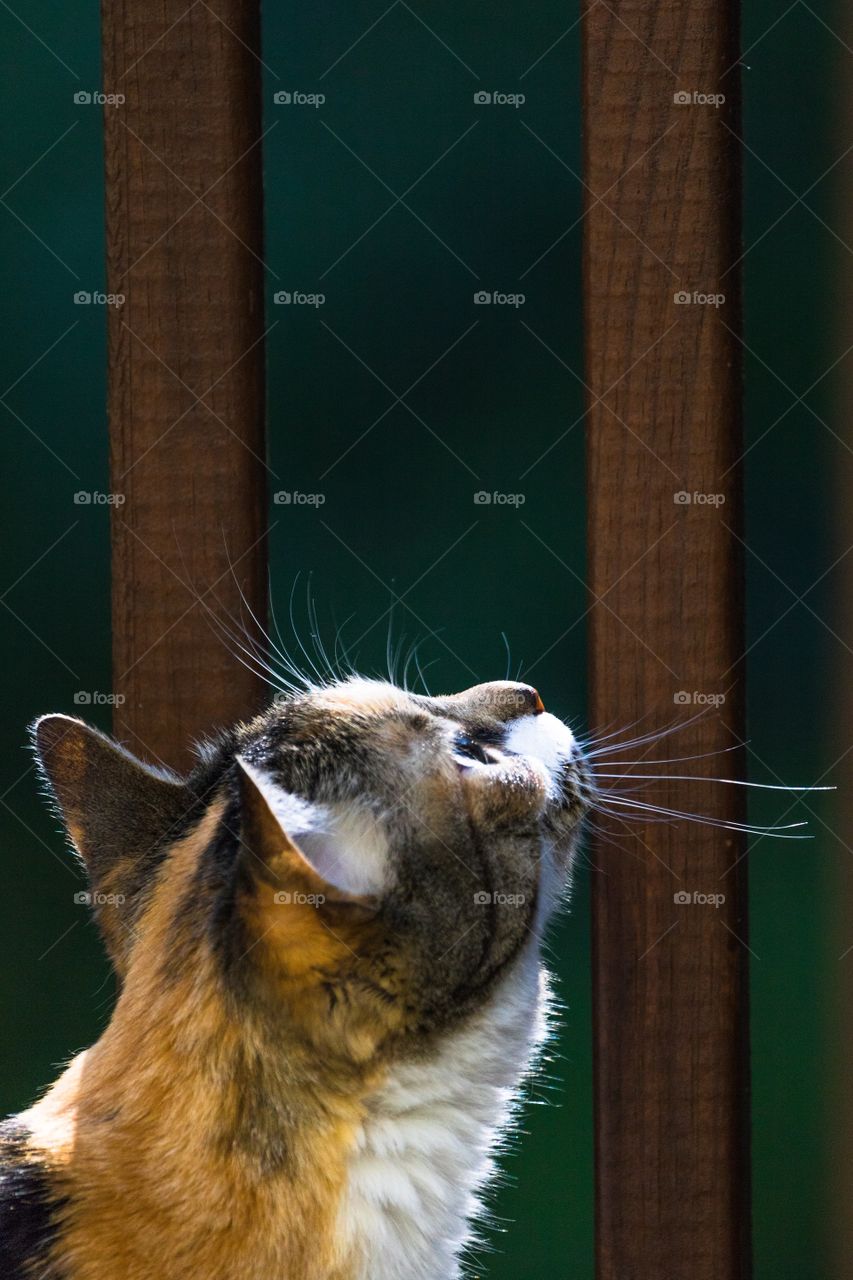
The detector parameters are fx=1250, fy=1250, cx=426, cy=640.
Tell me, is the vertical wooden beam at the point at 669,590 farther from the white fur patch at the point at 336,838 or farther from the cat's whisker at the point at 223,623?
the cat's whisker at the point at 223,623

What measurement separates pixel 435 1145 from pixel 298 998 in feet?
1.10

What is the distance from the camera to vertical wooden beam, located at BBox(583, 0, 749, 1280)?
1699 millimetres

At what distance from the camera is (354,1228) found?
1621 mm

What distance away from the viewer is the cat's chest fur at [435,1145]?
1.65m

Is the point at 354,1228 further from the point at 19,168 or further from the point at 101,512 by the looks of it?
the point at 19,168

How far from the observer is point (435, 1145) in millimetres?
1742

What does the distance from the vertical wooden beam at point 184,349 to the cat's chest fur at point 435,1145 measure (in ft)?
1.91

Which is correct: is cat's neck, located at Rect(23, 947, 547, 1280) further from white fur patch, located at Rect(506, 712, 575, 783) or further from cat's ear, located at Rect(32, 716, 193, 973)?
white fur patch, located at Rect(506, 712, 575, 783)

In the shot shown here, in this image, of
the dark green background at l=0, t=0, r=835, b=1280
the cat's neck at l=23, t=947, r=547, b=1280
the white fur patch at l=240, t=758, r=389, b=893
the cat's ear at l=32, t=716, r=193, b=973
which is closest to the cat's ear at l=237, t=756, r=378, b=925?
the white fur patch at l=240, t=758, r=389, b=893

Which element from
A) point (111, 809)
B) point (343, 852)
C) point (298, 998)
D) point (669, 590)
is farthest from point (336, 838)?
point (669, 590)

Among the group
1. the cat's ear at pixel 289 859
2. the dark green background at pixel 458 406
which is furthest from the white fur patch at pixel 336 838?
the dark green background at pixel 458 406

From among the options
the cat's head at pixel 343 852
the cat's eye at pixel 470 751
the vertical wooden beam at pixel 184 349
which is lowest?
the cat's head at pixel 343 852

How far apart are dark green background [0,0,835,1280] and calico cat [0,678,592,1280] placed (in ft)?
3.30

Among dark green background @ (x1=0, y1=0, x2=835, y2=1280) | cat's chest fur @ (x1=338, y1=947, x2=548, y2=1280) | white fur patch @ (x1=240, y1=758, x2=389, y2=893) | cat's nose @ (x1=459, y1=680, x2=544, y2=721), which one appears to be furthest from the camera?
dark green background @ (x1=0, y1=0, x2=835, y2=1280)
